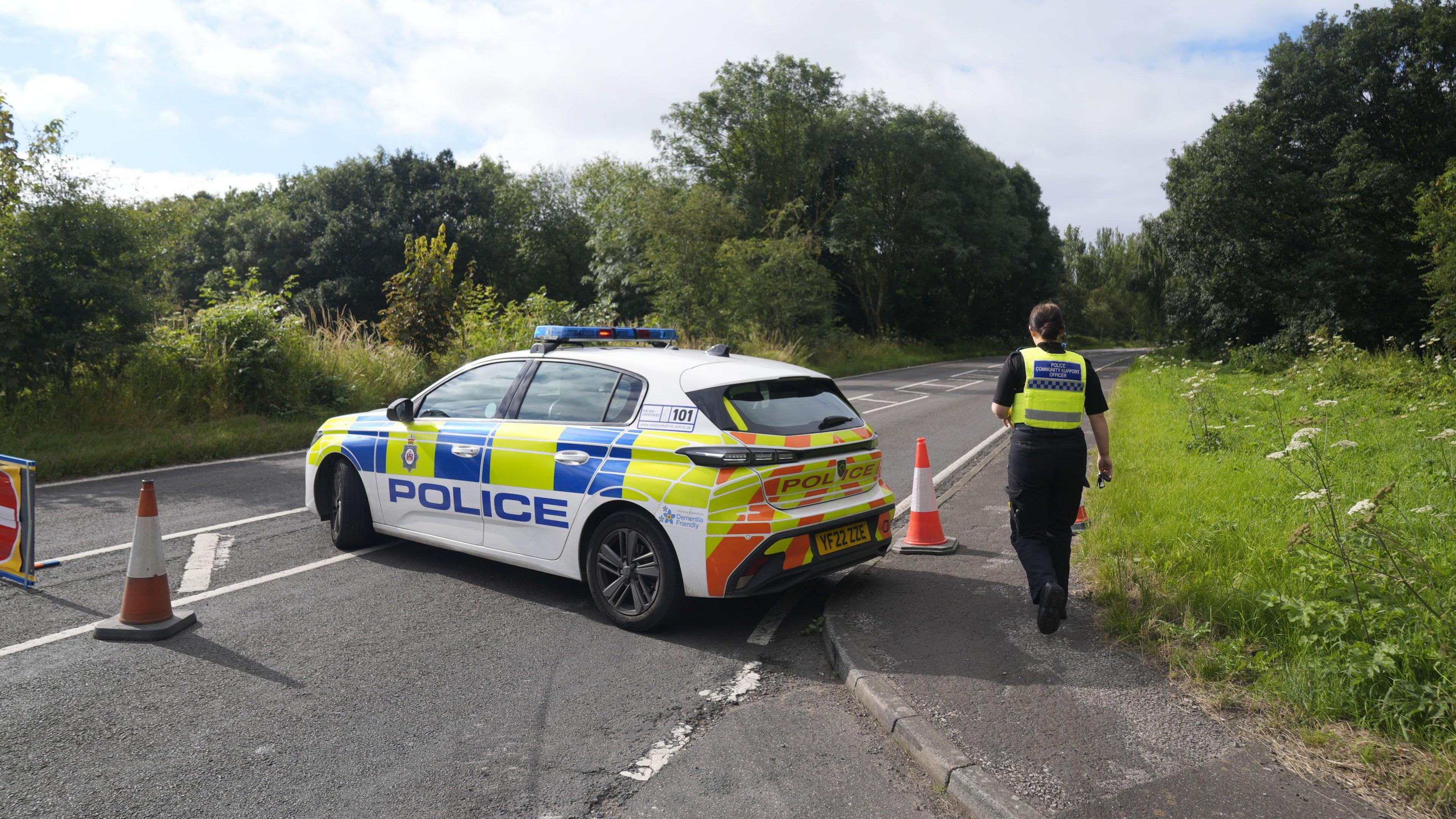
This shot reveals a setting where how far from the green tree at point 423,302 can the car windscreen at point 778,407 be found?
1395 centimetres

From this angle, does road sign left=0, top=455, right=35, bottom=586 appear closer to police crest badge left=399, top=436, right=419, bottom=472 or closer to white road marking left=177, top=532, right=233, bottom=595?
white road marking left=177, top=532, right=233, bottom=595

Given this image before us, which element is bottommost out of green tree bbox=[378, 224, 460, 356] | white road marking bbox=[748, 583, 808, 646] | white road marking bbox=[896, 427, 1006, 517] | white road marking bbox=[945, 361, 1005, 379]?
white road marking bbox=[748, 583, 808, 646]

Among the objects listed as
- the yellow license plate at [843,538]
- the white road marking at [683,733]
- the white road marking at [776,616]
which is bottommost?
the white road marking at [776,616]

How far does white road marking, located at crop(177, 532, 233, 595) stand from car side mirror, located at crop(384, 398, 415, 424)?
158cm

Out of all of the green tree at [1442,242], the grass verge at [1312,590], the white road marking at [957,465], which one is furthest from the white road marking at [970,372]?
the grass verge at [1312,590]

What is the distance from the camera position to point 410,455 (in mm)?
6348

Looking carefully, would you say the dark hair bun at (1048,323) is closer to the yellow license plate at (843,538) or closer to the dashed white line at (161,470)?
the yellow license plate at (843,538)

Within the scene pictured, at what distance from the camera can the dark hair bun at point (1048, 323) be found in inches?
201

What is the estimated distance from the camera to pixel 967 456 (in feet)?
38.7

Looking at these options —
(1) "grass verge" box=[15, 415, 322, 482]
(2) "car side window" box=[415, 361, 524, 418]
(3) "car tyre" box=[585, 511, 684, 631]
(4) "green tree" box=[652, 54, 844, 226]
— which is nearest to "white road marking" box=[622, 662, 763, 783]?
(3) "car tyre" box=[585, 511, 684, 631]

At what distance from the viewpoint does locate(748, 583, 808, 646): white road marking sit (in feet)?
16.8

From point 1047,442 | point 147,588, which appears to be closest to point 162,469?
point 147,588

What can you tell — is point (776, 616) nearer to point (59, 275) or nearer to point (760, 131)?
point (59, 275)

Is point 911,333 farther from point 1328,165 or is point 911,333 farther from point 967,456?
point 967,456
